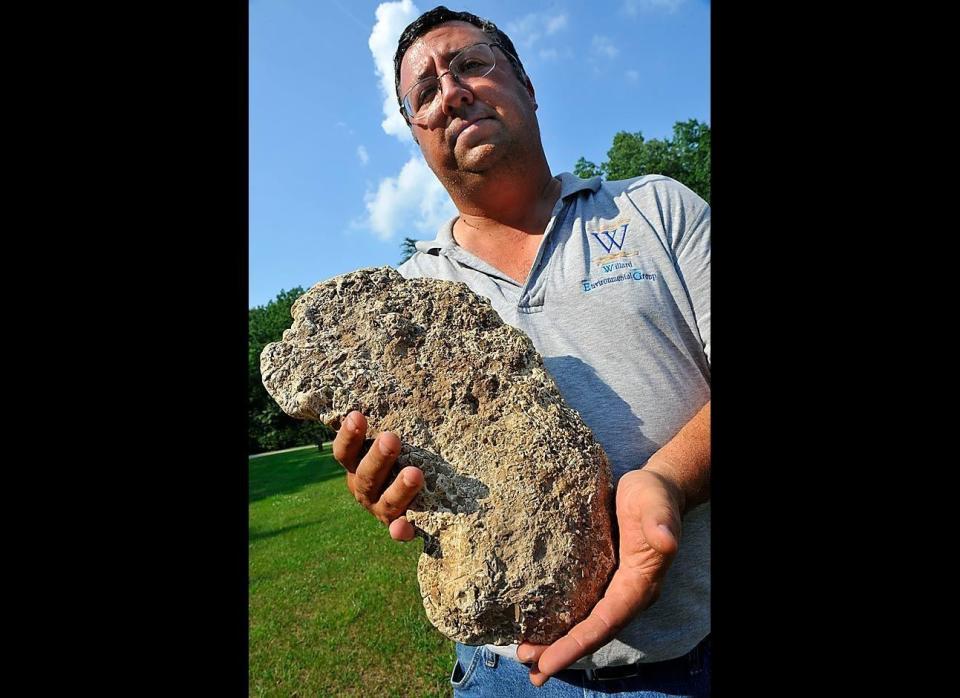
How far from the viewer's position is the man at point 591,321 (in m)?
1.61

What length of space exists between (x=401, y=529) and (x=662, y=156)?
56.7ft

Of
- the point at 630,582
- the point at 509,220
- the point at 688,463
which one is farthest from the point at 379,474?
the point at 509,220

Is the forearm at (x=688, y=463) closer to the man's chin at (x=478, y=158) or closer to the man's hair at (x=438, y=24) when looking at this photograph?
the man's chin at (x=478, y=158)

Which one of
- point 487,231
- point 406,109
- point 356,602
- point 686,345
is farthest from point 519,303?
point 356,602

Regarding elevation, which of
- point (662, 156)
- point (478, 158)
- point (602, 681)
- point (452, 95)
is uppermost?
point (662, 156)

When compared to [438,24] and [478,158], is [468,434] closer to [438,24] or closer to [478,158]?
[478,158]

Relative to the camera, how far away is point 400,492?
1.63 metres

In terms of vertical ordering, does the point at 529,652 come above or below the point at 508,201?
below

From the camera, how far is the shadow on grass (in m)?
14.8

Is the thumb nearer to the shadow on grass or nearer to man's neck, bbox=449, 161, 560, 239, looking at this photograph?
man's neck, bbox=449, 161, 560, 239

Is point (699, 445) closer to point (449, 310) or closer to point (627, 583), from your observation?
point (627, 583)

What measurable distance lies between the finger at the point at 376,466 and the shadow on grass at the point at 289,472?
40.3 feet

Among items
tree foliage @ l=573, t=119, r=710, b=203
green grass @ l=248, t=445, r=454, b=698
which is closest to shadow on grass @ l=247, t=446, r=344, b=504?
green grass @ l=248, t=445, r=454, b=698

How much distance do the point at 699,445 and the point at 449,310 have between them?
2.93ft
